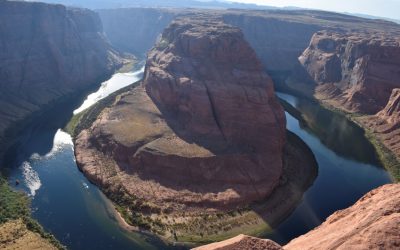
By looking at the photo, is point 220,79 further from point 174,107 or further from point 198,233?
point 198,233

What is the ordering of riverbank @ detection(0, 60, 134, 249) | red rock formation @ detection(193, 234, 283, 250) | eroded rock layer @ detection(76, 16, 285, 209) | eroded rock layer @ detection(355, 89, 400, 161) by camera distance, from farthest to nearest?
1. eroded rock layer @ detection(355, 89, 400, 161)
2. eroded rock layer @ detection(76, 16, 285, 209)
3. riverbank @ detection(0, 60, 134, 249)
4. red rock formation @ detection(193, 234, 283, 250)

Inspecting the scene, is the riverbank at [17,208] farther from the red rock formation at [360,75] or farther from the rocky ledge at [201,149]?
the red rock formation at [360,75]

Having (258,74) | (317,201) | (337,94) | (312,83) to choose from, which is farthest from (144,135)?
(312,83)

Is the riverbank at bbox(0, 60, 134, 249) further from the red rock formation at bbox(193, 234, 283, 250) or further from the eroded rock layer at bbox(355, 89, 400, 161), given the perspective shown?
the eroded rock layer at bbox(355, 89, 400, 161)

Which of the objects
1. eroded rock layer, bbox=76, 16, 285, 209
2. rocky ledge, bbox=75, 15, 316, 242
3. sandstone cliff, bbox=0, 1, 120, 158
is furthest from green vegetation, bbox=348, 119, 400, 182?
sandstone cliff, bbox=0, 1, 120, 158

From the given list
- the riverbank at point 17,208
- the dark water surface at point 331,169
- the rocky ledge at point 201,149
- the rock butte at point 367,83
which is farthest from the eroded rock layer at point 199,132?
the rock butte at point 367,83
